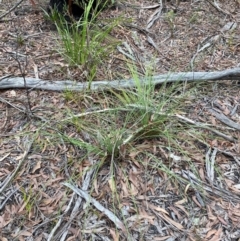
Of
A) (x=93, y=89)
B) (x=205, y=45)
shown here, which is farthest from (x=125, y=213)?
(x=205, y=45)

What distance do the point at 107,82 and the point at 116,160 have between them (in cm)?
66

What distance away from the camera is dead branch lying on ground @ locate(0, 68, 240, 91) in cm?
249

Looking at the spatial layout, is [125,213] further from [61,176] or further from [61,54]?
[61,54]

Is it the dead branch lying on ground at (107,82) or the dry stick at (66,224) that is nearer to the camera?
the dry stick at (66,224)

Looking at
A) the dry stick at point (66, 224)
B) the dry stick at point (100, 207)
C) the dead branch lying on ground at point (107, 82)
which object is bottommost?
the dry stick at point (66, 224)

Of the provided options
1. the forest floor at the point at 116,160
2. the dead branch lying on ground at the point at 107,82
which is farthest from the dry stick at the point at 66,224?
the dead branch lying on ground at the point at 107,82

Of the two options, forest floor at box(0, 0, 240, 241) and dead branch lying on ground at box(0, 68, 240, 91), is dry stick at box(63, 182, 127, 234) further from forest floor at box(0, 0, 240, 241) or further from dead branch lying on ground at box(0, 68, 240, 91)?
dead branch lying on ground at box(0, 68, 240, 91)

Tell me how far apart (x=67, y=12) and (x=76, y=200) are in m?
1.66

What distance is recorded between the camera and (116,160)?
6.75 ft

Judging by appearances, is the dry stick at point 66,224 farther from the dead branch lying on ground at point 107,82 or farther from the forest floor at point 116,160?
the dead branch lying on ground at point 107,82

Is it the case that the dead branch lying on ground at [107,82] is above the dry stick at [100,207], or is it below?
above

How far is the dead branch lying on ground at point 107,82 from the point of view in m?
2.49

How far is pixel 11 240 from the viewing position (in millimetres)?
1761

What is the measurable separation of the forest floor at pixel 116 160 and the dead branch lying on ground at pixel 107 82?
0.16 feet
